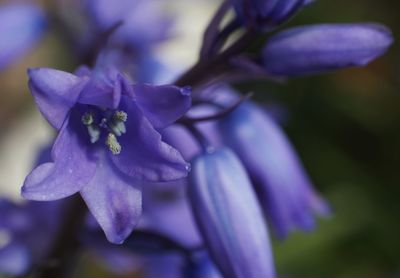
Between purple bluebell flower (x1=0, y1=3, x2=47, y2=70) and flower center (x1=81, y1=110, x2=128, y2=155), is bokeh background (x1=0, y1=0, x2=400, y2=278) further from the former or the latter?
flower center (x1=81, y1=110, x2=128, y2=155)

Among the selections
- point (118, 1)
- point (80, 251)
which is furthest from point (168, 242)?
point (118, 1)

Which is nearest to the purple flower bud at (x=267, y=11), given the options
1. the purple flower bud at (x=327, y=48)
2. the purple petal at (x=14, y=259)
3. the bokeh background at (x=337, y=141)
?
the purple flower bud at (x=327, y=48)

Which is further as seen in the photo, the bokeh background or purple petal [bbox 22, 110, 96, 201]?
the bokeh background

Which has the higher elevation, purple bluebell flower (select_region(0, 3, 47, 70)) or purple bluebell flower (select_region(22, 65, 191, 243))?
purple bluebell flower (select_region(22, 65, 191, 243))

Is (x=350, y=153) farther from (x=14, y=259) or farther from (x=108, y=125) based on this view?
(x=108, y=125)

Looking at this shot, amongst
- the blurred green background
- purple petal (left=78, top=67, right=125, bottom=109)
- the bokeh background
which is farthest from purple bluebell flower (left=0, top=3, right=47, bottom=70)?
the blurred green background

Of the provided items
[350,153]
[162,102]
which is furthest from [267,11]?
[350,153]

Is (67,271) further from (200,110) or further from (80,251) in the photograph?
(200,110)
